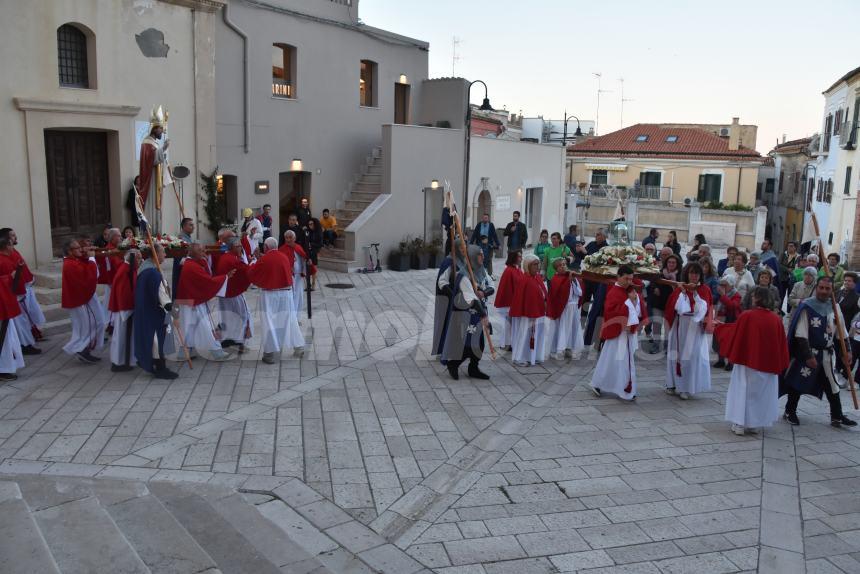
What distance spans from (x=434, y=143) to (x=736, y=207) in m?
24.0

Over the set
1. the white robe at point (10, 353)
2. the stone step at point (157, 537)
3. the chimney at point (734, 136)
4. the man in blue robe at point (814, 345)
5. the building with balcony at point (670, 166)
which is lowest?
the stone step at point (157, 537)

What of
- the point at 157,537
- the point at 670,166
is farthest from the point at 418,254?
the point at 670,166

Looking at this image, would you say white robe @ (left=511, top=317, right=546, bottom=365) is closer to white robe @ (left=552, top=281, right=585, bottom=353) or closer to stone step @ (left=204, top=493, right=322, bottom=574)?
white robe @ (left=552, top=281, right=585, bottom=353)

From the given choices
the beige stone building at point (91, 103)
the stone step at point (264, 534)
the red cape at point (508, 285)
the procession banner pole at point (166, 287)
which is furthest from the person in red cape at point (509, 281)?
the beige stone building at point (91, 103)

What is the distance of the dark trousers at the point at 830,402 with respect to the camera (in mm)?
8695

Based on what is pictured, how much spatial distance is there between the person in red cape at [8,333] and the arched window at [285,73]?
11.2m

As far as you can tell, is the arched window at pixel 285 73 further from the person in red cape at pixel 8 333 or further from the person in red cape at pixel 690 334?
the person in red cape at pixel 690 334

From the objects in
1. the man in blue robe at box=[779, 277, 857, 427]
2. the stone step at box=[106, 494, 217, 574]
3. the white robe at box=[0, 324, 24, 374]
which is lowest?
the stone step at box=[106, 494, 217, 574]

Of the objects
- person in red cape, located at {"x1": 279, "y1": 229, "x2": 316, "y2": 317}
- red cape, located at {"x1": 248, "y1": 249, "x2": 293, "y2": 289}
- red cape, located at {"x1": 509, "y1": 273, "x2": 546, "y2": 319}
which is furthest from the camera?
person in red cape, located at {"x1": 279, "y1": 229, "x2": 316, "y2": 317}

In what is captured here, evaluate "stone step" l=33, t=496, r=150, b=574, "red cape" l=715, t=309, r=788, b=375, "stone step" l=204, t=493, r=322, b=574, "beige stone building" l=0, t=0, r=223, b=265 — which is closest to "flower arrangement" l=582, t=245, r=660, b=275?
"red cape" l=715, t=309, r=788, b=375

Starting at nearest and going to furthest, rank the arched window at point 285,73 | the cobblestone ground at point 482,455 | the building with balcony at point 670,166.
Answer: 1. the cobblestone ground at point 482,455
2. the arched window at point 285,73
3. the building with balcony at point 670,166

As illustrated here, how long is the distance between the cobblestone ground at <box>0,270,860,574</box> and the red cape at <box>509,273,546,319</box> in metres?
0.87

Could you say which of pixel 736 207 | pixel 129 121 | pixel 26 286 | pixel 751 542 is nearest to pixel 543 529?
pixel 751 542

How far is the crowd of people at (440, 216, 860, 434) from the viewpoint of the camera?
8.32m
